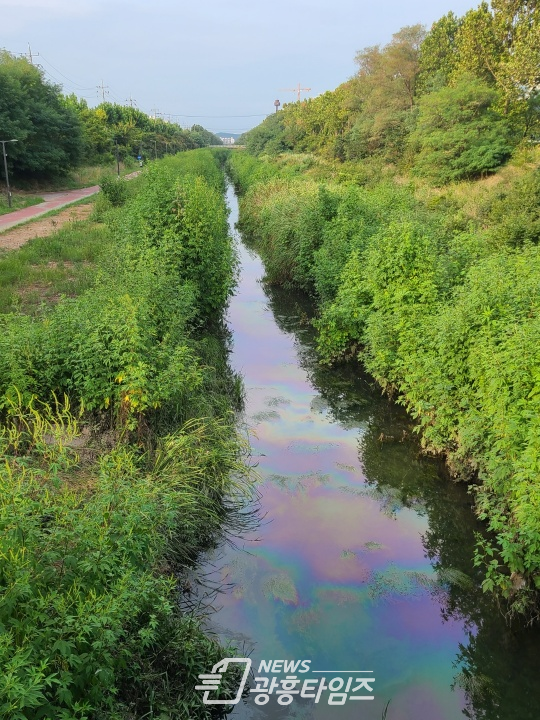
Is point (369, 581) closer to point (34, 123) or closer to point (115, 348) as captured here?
point (115, 348)

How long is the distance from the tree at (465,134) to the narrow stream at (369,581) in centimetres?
2056

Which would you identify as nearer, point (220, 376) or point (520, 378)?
point (520, 378)

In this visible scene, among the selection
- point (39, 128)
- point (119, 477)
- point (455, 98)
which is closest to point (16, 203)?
point (39, 128)

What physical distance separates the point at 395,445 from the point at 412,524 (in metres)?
1.94

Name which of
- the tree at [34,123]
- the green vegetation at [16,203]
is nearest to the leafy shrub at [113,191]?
the green vegetation at [16,203]

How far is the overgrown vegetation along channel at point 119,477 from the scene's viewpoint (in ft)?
10.5

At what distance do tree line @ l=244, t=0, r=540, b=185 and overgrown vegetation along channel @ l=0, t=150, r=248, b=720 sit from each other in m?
19.3

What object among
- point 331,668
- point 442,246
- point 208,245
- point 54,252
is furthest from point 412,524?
point 54,252

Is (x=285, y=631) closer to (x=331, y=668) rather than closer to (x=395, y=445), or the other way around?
(x=331, y=668)

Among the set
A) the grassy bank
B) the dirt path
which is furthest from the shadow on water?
the dirt path

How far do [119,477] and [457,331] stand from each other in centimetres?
460

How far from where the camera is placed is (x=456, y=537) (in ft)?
22.6

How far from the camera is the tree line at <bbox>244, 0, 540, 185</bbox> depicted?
26484 mm

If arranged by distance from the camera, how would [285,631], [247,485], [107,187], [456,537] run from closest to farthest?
[285,631] < [456,537] < [247,485] < [107,187]
